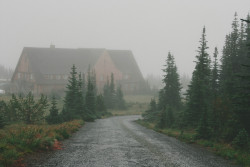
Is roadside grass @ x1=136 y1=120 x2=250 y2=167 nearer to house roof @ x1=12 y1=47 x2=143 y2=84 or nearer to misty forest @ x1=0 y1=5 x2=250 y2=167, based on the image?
misty forest @ x1=0 y1=5 x2=250 y2=167

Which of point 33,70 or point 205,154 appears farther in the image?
point 33,70

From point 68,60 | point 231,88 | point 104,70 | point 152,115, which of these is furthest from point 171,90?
point 68,60

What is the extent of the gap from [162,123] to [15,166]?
2116 centimetres

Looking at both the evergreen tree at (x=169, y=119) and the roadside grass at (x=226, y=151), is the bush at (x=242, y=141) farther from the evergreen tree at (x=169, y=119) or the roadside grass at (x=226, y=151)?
the evergreen tree at (x=169, y=119)

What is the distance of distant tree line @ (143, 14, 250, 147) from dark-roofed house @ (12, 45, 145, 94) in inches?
1597

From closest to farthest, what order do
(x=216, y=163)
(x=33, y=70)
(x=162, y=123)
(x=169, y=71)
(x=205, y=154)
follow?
(x=216, y=163)
(x=205, y=154)
(x=162, y=123)
(x=169, y=71)
(x=33, y=70)

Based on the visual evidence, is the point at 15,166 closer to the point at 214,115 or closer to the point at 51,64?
the point at 214,115

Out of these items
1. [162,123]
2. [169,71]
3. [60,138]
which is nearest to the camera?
[60,138]

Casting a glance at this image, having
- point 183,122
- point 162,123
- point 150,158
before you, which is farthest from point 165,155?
point 162,123

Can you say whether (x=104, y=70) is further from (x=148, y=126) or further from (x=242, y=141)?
(x=242, y=141)

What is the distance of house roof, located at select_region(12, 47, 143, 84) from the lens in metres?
76.9

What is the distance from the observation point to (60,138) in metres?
15.3

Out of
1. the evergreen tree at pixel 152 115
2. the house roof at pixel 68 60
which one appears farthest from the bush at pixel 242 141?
the house roof at pixel 68 60

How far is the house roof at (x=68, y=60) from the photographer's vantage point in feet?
252
